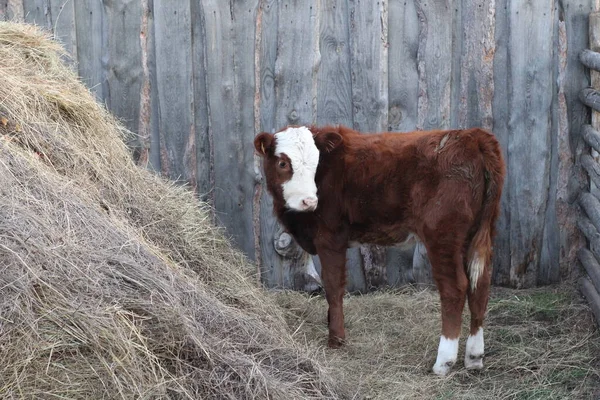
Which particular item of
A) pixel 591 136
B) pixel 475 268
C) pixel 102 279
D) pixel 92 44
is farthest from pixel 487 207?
pixel 92 44

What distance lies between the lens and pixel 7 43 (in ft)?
18.9

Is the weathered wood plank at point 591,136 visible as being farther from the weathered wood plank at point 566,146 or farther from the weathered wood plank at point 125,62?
the weathered wood plank at point 125,62

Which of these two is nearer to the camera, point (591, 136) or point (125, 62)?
point (591, 136)

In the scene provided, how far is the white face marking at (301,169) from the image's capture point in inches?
222

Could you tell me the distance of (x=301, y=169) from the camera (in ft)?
18.6

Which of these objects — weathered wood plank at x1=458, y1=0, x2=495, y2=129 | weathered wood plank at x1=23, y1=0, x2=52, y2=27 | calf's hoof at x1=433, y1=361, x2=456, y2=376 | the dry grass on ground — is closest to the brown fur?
calf's hoof at x1=433, y1=361, x2=456, y2=376

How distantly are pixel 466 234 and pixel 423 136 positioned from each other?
0.70 m

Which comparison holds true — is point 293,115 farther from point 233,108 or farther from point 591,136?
point 591,136

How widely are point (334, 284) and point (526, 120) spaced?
201 centimetres

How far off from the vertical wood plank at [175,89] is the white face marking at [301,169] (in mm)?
1167

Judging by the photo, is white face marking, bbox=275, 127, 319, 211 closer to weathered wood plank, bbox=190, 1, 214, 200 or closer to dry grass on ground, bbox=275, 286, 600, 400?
dry grass on ground, bbox=275, 286, 600, 400

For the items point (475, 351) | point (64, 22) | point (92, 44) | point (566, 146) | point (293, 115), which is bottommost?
point (475, 351)

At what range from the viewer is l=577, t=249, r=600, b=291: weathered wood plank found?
19.5 feet

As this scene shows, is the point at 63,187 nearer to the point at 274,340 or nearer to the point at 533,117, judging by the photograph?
the point at 274,340
